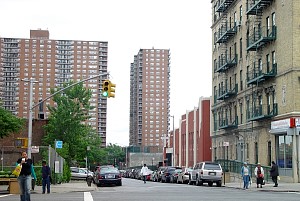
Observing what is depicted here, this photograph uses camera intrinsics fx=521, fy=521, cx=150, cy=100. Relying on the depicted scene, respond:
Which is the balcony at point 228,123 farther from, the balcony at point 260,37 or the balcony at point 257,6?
the balcony at point 257,6

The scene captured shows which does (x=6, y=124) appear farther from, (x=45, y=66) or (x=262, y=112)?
(x=45, y=66)

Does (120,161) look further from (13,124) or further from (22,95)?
(13,124)

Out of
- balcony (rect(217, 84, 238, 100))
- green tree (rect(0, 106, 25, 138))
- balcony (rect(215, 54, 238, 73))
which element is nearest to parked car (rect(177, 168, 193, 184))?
balcony (rect(217, 84, 238, 100))

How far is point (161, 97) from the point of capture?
179 metres

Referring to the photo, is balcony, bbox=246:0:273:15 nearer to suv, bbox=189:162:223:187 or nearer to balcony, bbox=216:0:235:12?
balcony, bbox=216:0:235:12

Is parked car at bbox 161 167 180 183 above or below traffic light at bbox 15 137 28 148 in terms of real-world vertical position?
below

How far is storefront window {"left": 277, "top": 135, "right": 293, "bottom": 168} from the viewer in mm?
41094

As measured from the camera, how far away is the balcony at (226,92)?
5606 cm

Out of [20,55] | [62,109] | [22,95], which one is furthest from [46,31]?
[62,109]

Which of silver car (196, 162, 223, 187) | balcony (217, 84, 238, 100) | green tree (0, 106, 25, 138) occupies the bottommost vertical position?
silver car (196, 162, 223, 187)

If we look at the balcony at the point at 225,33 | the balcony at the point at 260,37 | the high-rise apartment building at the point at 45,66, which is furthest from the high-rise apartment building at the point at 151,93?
the balcony at the point at 260,37

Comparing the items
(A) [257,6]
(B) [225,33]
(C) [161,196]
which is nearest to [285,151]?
(A) [257,6]

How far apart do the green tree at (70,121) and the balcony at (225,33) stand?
1696 cm

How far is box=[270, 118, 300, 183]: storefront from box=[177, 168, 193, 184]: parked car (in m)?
7.52
